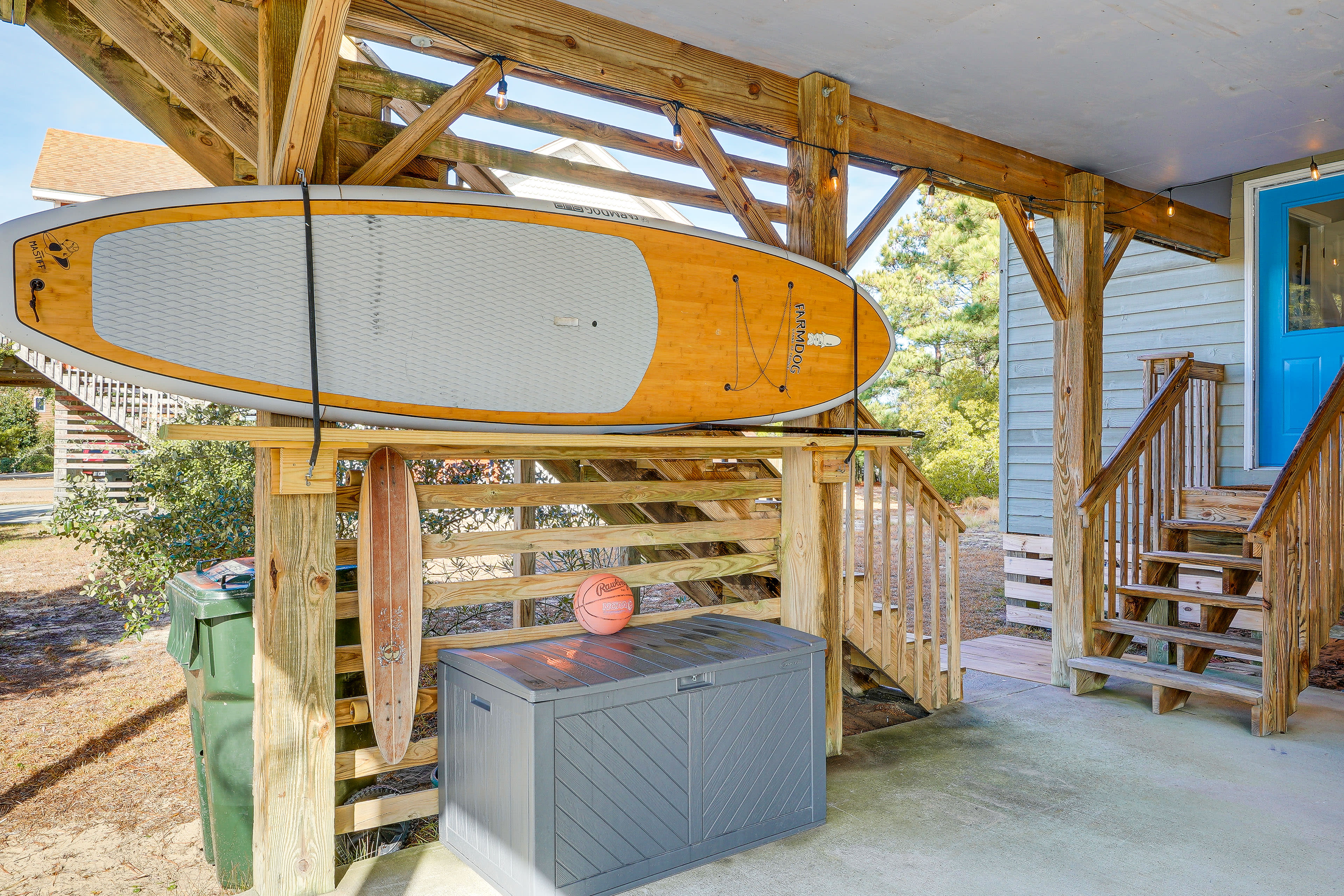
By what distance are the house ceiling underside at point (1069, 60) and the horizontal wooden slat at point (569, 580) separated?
1994 millimetres

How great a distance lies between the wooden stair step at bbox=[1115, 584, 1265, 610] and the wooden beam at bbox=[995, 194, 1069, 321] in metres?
1.53

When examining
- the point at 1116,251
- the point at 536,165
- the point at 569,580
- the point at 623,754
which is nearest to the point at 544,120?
the point at 536,165

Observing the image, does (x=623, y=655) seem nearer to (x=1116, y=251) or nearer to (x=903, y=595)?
(x=903, y=595)

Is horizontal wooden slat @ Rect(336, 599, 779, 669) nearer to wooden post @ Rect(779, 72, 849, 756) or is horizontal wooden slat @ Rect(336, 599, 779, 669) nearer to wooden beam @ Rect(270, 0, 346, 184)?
wooden post @ Rect(779, 72, 849, 756)

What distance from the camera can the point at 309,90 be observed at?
2188mm

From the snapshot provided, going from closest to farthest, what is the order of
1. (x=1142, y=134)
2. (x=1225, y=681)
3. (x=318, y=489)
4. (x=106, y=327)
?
(x=106, y=327) < (x=318, y=489) < (x=1225, y=681) < (x=1142, y=134)

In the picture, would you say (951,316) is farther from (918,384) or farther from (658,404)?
(658,404)

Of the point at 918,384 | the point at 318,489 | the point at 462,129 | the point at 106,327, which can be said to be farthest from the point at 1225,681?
the point at 918,384

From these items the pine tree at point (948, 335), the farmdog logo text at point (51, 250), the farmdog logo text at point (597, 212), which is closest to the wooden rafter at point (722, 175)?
the farmdog logo text at point (597, 212)

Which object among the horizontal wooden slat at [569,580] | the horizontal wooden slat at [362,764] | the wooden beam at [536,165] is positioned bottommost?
the horizontal wooden slat at [362,764]

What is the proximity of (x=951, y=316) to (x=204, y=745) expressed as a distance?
14975 millimetres

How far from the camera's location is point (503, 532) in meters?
2.78

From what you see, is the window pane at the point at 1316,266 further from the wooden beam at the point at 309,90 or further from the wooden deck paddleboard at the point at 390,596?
the wooden beam at the point at 309,90

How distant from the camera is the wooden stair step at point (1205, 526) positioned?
4.68 meters
